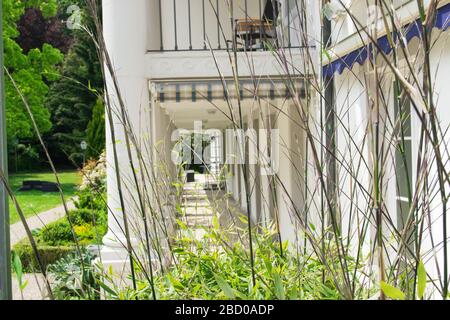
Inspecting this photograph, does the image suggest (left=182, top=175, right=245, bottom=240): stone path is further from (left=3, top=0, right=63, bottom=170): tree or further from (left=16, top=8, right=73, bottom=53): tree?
(left=16, top=8, right=73, bottom=53): tree

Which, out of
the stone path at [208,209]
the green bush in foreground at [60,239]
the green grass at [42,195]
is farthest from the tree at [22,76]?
the stone path at [208,209]

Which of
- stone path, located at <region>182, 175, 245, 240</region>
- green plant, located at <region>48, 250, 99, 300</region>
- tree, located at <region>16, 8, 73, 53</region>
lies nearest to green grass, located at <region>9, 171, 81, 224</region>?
tree, located at <region>16, 8, 73, 53</region>

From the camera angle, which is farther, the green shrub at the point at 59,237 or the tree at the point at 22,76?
the tree at the point at 22,76

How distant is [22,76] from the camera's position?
19812 millimetres

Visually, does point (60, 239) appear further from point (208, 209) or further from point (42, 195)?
point (42, 195)

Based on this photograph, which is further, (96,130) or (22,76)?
(22,76)

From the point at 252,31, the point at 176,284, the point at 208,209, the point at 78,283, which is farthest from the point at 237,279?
→ the point at 252,31

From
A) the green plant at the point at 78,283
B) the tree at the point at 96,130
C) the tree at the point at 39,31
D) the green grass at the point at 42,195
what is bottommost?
the green grass at the point at 42,195

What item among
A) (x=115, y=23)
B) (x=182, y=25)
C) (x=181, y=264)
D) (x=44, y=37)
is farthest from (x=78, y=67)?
(x=181, y=264)

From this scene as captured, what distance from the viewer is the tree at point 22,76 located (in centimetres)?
1867

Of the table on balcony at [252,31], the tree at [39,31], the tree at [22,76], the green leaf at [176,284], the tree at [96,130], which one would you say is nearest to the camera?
the green leaf at [176,284]

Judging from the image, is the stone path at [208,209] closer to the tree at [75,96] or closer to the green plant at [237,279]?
the green plant at [237,279]
